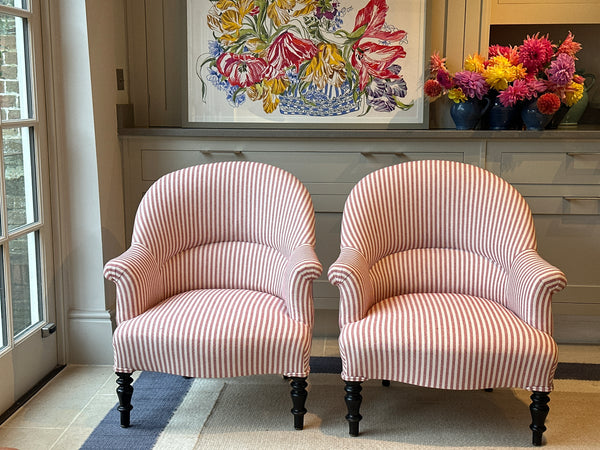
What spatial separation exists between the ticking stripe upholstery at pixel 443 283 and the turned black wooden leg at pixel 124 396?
0.76 meters

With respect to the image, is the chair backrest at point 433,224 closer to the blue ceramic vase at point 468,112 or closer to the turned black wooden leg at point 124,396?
the blue ceramic vase at point 468,112

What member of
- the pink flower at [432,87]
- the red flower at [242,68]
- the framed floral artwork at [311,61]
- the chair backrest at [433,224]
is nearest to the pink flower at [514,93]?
the pink flower at [432,87]

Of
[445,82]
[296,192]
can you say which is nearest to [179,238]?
[296,192]

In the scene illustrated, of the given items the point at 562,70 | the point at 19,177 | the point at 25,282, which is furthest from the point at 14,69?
Answer: the point at 562,70

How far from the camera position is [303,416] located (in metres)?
2.53

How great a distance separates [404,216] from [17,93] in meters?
1.55

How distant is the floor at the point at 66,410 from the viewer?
244cm

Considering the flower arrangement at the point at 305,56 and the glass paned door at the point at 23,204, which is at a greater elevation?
the flower arrangement at the point at 305,56

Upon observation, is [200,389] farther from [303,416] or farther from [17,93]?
[17,93]

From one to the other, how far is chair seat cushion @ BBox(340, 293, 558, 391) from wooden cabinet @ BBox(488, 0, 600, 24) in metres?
1.76

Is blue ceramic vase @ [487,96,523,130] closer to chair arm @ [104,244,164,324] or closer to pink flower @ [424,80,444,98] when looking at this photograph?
pink flower @ [424,80,444,98]

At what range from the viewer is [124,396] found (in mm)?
2504

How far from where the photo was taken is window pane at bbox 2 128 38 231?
267 cm

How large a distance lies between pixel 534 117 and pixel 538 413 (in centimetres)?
136
